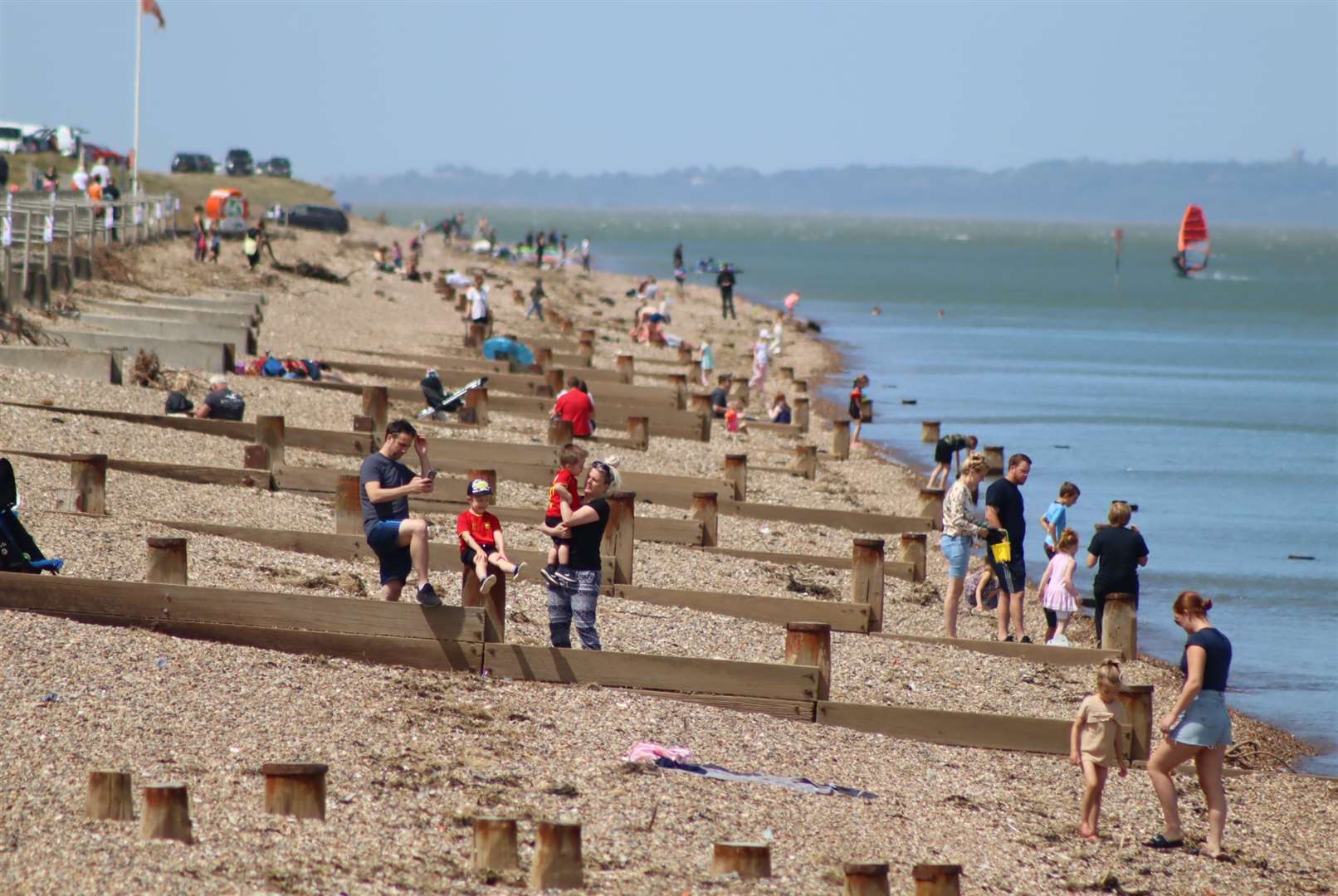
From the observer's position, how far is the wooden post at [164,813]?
655cm

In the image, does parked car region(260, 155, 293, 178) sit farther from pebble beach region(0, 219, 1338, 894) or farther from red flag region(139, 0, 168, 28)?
pebble beach region(0, 219, 1338, 894)

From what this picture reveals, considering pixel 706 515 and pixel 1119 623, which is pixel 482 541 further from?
pixel 1119 623

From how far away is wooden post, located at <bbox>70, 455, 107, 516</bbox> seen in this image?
12.1 meters

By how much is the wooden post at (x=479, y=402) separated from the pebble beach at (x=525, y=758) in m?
5.97

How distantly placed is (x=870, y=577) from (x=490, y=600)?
347 cm

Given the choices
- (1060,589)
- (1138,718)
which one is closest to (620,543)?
(1060,589)

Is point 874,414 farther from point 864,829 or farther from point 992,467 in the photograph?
point 864,829

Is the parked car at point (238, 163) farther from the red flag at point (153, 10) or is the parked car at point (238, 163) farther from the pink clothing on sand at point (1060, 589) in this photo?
the pink clothing on sand at point (1060, 589)

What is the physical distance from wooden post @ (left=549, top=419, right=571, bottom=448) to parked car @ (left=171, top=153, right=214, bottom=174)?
77.9 m

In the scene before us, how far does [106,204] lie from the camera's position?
3259 centimetres

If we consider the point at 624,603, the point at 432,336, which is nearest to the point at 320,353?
the point at 432,336

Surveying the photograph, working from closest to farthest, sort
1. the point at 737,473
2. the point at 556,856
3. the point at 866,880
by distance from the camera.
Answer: the point at 866,880 < the point at 556,856 < the point at 737,473

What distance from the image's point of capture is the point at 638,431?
66.9ft

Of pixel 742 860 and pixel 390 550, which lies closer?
pixel 742 860
